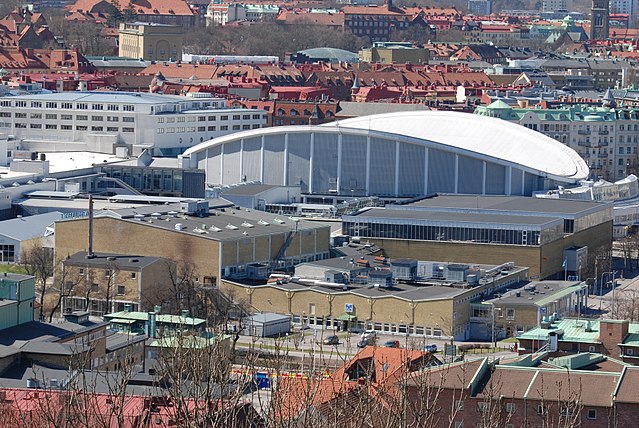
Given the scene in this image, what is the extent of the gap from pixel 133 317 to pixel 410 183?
76.9ft

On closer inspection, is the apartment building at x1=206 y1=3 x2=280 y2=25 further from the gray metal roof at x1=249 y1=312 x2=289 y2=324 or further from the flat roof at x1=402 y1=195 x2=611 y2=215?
the gray metal roof at x1=249 y1=312 x2=289 y2=324

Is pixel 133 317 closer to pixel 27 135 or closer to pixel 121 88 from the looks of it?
pixel 27 135

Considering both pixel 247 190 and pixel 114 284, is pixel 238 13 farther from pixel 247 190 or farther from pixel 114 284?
pixel 114 284

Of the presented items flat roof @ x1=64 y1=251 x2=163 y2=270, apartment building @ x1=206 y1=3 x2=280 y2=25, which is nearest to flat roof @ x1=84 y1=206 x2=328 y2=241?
flat roof @ x1=64 y1=251 x2=163 y2=270

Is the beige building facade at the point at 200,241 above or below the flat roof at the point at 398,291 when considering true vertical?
above

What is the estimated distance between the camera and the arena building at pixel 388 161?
6184 centimetres

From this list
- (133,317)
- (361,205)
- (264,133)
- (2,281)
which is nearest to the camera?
(2,281)

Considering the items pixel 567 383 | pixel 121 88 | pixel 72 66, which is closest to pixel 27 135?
pixel 121 88

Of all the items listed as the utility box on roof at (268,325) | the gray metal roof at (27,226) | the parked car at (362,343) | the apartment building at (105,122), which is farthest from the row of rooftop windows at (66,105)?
the parked car at (362,343)

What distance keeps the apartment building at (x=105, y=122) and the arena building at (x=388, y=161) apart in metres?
7.19

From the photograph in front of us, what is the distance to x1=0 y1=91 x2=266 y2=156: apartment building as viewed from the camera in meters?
71.9

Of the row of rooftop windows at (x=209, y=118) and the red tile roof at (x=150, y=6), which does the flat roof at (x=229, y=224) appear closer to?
the row of rooftop windows at (x=209, y=118)

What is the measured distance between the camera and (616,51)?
143 meters

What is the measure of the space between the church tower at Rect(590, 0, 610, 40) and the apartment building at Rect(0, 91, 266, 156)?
97.3 metres
